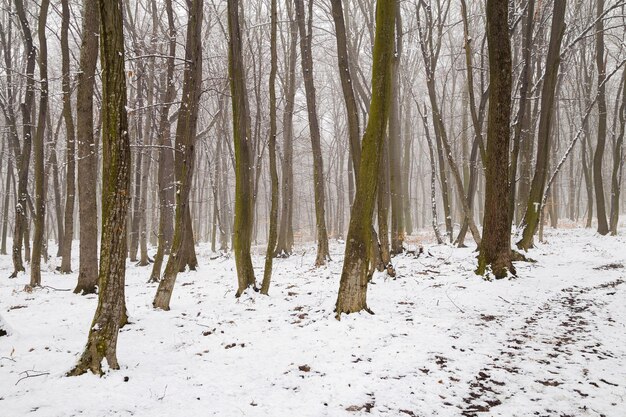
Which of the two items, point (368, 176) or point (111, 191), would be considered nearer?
point (111, 191)

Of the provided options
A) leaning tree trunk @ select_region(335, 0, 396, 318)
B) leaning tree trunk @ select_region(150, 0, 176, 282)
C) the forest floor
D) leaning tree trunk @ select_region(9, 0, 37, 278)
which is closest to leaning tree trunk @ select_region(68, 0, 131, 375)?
the forest floor

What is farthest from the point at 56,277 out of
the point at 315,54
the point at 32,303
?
the point at 315,54

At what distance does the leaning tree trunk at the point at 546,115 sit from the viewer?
1016cm

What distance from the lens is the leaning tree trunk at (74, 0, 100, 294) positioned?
26.8 feet

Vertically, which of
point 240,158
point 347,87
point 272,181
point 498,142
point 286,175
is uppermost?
point 347,87

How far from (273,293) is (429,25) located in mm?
10358

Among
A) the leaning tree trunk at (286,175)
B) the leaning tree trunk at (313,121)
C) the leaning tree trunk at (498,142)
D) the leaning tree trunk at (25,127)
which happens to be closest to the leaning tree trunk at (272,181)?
the leaning tree trunk at (313,121)

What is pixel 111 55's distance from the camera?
368 centimetres

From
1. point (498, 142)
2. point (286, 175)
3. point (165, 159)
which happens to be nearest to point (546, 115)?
point (498, 142)

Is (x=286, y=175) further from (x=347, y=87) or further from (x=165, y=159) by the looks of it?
(x=347, y=87)

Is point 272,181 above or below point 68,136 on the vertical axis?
below

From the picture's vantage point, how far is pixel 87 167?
842cm

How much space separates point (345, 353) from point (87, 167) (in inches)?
295

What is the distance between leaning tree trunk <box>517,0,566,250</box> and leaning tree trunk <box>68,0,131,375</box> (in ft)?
35.5
